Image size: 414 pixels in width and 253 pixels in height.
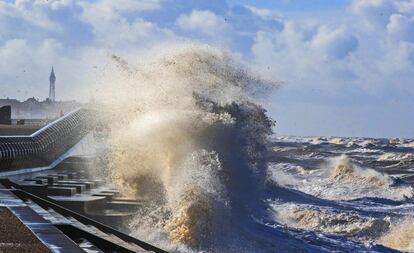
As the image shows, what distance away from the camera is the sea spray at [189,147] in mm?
11923

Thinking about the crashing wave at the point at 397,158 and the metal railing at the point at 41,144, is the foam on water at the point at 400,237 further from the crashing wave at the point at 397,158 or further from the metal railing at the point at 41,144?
the crashing wave at the point at 397,158

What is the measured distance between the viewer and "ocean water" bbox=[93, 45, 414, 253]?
480 inches

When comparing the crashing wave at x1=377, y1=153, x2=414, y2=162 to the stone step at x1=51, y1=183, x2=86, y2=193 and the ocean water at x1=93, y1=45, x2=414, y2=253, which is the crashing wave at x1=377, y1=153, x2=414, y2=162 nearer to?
the ocean water at x1=93, y1=45, x2=414, y2=253

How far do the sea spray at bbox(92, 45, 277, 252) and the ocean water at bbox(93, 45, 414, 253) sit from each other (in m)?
0.03

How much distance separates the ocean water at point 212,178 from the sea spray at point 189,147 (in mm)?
30

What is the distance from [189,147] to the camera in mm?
16469

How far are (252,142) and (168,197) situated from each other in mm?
8606

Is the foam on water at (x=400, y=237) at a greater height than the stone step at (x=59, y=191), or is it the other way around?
the stone step at (x=59, y=191)

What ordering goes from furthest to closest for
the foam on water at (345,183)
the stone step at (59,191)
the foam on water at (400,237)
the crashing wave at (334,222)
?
1. the foam on water at (345,183)
2. the crashing wave at (334,222)
3. the foam on water at (400,237)
4. the stone step at (59,191)

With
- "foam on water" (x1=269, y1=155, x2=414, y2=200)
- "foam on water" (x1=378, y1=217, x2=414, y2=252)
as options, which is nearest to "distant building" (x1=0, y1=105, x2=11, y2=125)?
"foam on water" (x1=269, y1=155, x2=414, y2=200)

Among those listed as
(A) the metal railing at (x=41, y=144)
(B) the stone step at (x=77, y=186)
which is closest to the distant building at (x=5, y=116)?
(A) the metal railing at (x=41, y=144)

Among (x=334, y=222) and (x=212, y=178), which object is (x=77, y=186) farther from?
(x=334, y=222)

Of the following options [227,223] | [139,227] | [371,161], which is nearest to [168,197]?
[227,223]

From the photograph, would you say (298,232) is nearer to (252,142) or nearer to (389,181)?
(252,142)
